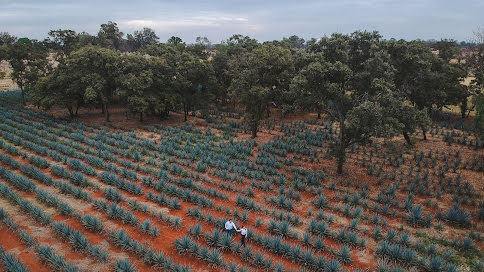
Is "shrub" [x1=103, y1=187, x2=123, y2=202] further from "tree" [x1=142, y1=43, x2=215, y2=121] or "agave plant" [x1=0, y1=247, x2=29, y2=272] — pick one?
"tree" [x1=142, y1=43, x2=215, y2=121]

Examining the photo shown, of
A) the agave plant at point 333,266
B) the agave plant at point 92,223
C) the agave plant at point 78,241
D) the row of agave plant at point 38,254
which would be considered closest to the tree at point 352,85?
the agave plant at point 333,266

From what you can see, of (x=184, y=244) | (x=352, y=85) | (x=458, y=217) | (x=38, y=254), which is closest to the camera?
(x=38, y=254)

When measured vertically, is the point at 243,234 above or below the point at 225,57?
below

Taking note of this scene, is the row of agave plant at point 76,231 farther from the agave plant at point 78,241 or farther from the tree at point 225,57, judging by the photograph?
the tree at point 225,57

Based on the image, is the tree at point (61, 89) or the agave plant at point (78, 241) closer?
the agave plant at point (78, 241)

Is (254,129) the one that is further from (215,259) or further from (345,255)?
(215,259)

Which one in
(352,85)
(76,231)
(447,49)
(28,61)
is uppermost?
(447,49)

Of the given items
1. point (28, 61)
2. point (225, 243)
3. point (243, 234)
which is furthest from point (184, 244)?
point (28, 61)
